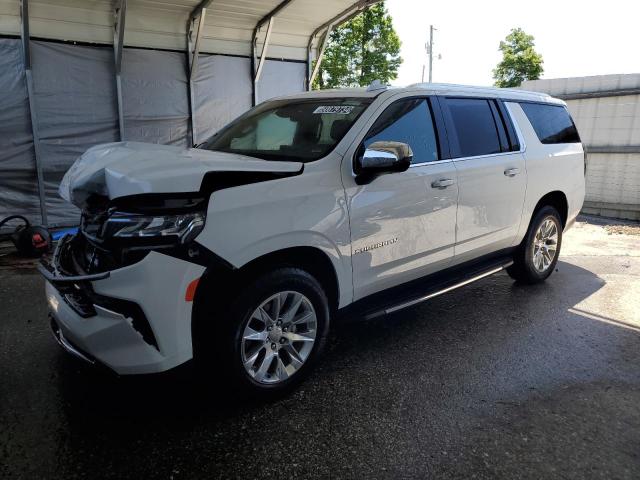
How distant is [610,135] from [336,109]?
29.0 ft

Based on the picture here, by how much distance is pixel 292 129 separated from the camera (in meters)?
3.58

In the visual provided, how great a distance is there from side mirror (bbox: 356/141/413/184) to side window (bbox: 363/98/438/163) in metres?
0.20

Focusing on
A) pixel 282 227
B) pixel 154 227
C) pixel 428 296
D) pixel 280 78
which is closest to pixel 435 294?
pixel 428 296

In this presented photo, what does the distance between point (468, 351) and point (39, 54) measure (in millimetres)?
7094

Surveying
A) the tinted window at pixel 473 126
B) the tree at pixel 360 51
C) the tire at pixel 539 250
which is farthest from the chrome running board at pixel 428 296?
the tree at pixel 360 51

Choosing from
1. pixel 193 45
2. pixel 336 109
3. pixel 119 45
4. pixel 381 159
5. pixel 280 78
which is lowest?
pixel 381 159

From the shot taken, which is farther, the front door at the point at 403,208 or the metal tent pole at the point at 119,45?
the metal tent pole at the point at 119,45

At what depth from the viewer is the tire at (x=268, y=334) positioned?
252 cm

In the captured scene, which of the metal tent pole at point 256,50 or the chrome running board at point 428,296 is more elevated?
the metal tent pole at point 256,50

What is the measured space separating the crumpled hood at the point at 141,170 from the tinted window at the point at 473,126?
5.45 feet

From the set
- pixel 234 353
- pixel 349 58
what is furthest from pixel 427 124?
pixel 349 58

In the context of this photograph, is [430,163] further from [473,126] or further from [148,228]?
[148,228]

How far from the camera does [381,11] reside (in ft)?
86.8

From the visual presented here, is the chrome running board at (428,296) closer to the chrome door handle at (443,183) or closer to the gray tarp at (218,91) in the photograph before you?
the chrome door handle at (443,183)
